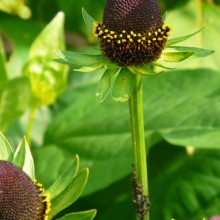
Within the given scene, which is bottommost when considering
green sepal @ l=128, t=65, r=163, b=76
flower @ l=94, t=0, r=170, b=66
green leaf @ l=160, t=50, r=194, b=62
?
green sepal @ l=128, t=65, r=163, b=76

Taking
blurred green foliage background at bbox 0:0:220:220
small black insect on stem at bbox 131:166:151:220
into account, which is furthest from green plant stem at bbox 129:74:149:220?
blurred green foliage background at bbox 0:0:220:220

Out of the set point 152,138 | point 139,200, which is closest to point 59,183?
point 139,200

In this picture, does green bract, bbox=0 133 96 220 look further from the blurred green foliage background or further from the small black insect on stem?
the blurred green foliage background

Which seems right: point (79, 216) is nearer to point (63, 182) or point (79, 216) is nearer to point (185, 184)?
point (63, 182)

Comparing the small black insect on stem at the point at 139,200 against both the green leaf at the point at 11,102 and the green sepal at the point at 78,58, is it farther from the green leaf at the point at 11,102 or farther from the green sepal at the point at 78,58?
the green leaf at the point at 11,102

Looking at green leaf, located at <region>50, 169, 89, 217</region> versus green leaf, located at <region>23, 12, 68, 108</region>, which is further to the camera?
green leaf, located at <region>23, 12, 68, 108</region>

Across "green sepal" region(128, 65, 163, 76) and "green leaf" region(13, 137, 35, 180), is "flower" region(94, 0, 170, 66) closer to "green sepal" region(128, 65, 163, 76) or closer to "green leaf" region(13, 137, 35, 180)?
"green sepal" region(128, 65, 163, 76)

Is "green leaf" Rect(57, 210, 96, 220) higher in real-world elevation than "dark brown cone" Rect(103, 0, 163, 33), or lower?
lower

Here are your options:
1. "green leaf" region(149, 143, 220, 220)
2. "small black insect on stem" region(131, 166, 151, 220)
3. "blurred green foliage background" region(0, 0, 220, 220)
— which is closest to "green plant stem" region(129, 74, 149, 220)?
"small black insect on stem" region(131, 166, 151, 220)
